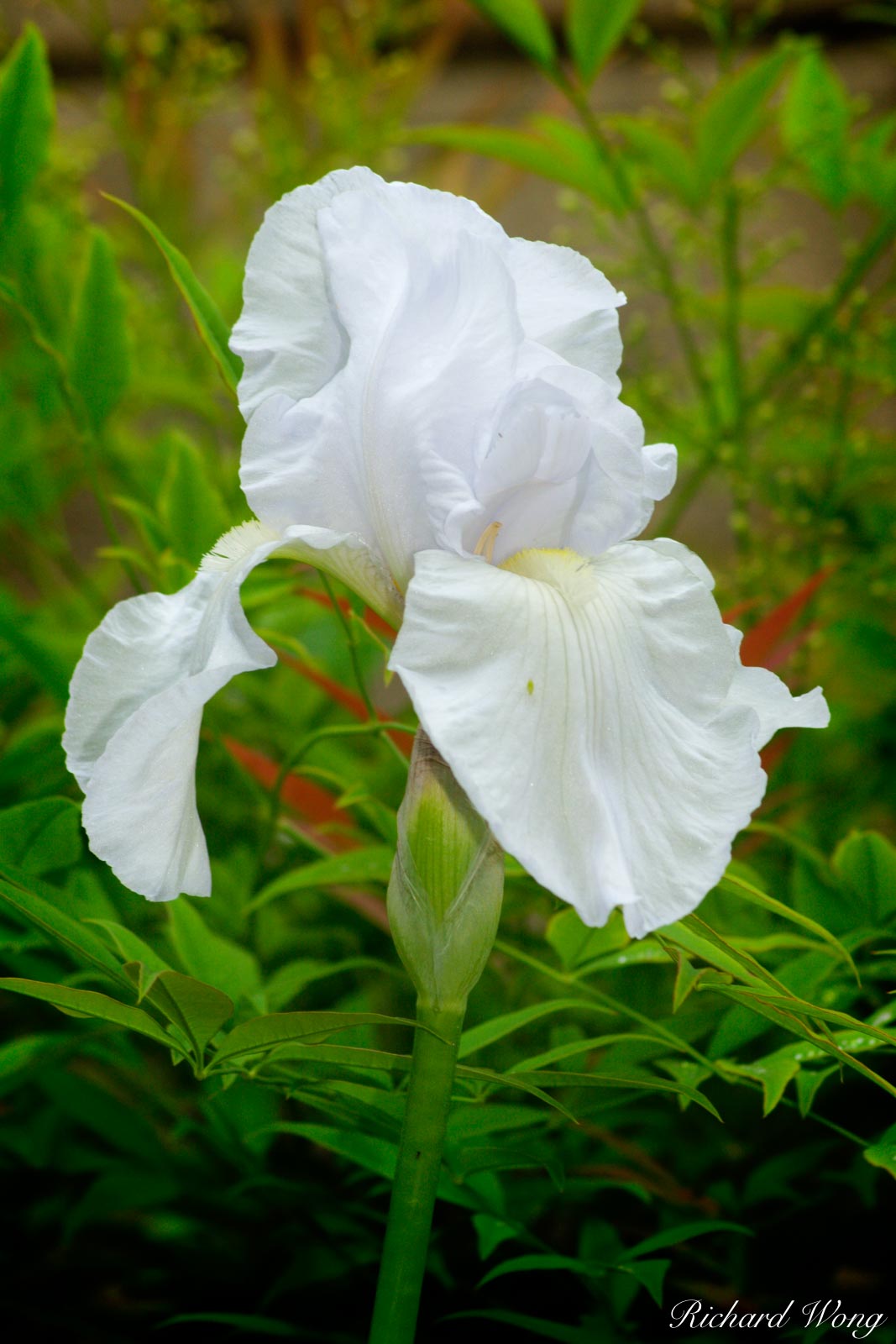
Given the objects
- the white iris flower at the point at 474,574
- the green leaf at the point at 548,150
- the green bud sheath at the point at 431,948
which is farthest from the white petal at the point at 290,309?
the green leaf at the point at 548,150

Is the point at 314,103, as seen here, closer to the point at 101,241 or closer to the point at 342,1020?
the point at 101,241

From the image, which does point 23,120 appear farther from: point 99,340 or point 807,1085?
point 807,1085

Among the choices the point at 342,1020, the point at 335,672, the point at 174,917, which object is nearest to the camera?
the point at 342,1020

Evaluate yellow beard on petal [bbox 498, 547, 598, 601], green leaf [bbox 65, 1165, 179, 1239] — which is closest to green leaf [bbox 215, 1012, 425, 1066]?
yellow beard on petal [bbox 498, 547, 598, 601]

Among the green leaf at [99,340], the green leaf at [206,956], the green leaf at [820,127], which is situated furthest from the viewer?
the green leaf at [820,127]

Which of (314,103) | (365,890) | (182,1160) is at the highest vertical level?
(314,103)

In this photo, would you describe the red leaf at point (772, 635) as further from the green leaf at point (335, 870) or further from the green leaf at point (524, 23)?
the green leaf at point (524, 23)

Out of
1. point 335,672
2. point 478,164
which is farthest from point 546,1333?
point 478,164
